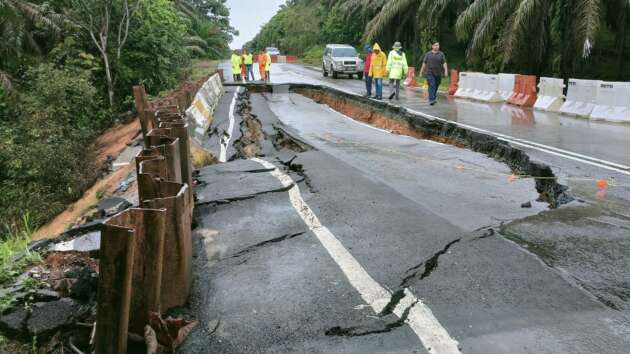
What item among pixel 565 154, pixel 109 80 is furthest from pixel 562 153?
pixel 109 80

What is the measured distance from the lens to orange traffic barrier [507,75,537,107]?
655 inches

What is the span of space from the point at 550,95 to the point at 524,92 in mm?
1280

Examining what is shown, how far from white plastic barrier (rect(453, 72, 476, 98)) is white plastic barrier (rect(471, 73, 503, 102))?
0.84ft

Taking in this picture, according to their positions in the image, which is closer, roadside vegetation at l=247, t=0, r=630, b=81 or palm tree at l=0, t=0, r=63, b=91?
roadside vegetation at l=247, t=0, r=630, b=81

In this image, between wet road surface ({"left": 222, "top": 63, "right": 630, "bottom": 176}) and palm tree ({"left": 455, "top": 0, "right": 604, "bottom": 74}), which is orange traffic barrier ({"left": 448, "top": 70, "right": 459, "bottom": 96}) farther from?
wet road surface ({"left": 222, "top": 63, "right": 630, "bottom": 176})

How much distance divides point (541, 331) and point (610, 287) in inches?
38.1

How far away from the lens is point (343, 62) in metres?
32.1

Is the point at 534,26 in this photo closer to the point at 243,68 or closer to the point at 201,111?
the point at 201,111

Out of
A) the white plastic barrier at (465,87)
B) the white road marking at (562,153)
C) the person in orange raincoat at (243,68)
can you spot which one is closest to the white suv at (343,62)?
the person in orange raincoat at (243,68)

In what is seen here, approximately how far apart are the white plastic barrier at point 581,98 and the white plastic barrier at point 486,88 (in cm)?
347

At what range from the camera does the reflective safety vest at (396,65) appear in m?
17.5

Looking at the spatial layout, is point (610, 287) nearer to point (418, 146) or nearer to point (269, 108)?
point (418, 146)

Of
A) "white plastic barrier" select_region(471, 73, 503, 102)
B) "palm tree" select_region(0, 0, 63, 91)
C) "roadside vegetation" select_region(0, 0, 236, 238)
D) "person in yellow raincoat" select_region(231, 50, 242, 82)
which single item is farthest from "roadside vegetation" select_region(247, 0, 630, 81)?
"palm tree" select_region(0, 0, 63, 91)

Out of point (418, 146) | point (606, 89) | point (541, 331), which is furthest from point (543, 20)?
point (541, 331)
